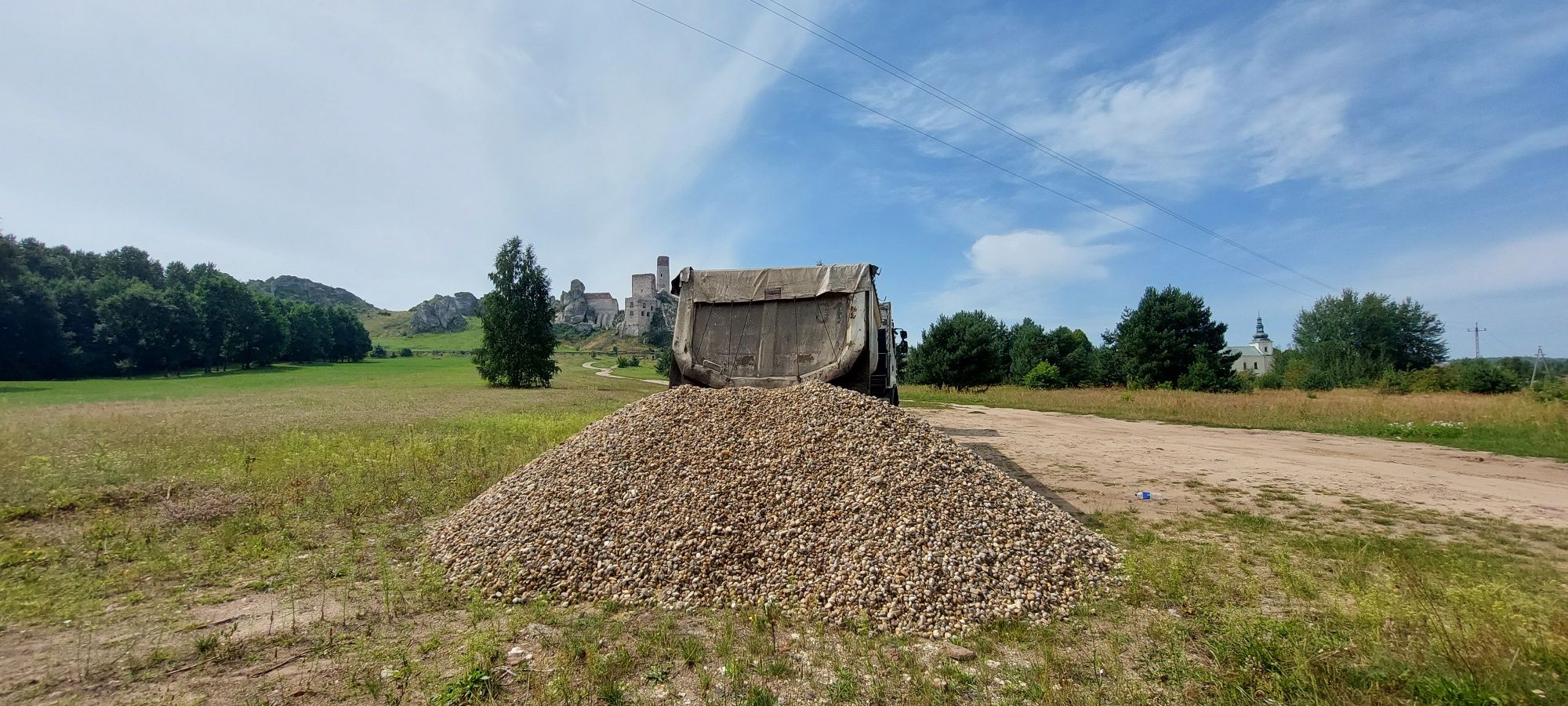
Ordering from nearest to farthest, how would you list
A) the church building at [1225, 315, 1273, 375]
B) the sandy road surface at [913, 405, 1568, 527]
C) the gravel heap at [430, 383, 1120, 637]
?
the gravel heap at [430, 383, 1120, 637], the sandy road surface at [913, 405, 1568, 527], the church building at [1225, 315, 1273, 375]

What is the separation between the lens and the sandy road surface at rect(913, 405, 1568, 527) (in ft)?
25.1

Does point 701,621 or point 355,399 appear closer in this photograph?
point 701,621

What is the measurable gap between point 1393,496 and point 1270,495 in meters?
1.66

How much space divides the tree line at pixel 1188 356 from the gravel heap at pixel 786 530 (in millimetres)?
31899

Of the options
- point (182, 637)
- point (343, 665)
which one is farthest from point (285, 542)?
point (343, 665)

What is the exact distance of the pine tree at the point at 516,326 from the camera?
36812 mm

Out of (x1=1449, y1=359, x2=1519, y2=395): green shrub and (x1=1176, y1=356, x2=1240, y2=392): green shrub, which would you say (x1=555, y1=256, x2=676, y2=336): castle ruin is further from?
(x1=1449, y1=359, x2=1519, y2=395): green shrub

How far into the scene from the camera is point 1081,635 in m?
3.64

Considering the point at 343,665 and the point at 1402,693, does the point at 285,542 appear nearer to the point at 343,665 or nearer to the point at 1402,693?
the point at 343,665

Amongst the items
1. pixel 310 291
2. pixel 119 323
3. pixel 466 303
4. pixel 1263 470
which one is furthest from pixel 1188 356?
pixel 310 291

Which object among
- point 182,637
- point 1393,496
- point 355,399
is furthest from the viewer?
point 355,399

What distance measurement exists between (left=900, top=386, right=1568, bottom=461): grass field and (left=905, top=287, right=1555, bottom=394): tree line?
6.97 metres

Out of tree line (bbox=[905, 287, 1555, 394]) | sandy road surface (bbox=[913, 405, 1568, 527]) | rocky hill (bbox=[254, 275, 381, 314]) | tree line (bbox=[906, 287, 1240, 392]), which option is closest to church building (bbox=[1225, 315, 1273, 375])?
tree line (bbox=[905, 287, 1555, 394])

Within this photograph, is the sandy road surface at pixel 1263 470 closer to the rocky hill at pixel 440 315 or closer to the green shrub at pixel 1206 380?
the green shrub at pixel 1206 380
